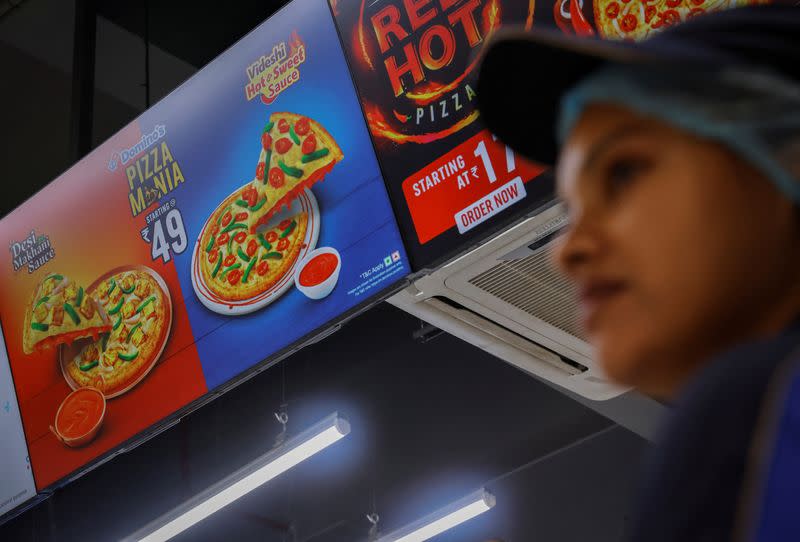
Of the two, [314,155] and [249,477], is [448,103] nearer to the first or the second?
[314,155]

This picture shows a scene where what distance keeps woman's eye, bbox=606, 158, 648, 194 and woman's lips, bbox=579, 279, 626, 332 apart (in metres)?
0.07

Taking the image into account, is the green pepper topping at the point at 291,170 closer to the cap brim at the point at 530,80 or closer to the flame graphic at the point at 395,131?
the flame graphic at the point at 395,131

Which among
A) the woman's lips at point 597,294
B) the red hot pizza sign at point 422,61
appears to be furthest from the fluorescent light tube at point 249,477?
the woman's lips at point 597,294

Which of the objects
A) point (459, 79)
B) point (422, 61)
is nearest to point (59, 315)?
point (422, 61)

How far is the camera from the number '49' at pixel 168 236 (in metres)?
4.46

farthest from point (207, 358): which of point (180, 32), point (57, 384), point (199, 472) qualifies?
point (180, 32)

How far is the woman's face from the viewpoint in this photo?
728 mm

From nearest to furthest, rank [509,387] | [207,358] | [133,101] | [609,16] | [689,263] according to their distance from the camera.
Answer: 1. [689,263]
2. [609,16]
3. [207,358]
4. [509,387]
5. [133,101]

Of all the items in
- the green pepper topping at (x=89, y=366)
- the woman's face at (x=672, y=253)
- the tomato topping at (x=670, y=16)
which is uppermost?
the green pepper topping at (x=89, y=366)

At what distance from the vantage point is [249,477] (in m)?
4.72

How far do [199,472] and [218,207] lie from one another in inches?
104

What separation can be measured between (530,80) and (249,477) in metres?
3.97

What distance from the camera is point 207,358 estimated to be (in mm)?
4160

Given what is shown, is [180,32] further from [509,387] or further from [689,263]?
[689,263]
